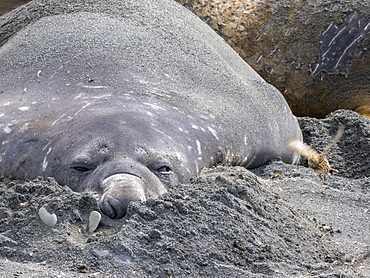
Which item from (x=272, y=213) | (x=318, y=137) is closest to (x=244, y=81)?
(x=318, y=137)

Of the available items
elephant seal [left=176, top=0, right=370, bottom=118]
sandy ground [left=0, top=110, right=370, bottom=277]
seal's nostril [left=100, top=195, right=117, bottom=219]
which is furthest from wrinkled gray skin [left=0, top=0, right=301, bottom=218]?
elephant seal [left=176, top=0, right=370, bottom=118]

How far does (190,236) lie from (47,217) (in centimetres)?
49

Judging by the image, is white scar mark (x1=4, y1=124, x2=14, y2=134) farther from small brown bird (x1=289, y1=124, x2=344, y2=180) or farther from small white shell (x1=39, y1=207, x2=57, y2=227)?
small brown bird (x1=289, y1=124, x2=344, y2=180)

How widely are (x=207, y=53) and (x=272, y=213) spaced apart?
177 centimetres

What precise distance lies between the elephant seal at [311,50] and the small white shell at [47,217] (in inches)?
151

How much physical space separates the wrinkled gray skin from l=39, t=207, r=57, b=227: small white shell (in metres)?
0.21

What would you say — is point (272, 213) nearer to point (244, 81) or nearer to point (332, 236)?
point (332, 236)

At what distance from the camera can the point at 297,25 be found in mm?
6172

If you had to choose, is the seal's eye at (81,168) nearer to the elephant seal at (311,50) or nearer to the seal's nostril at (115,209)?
the seal's nostril at (115,209)

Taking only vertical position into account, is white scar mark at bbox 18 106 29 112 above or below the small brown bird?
above

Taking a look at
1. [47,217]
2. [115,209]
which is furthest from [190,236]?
[47,217]

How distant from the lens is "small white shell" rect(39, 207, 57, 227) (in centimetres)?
246

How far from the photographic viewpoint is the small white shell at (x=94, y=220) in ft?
8.20

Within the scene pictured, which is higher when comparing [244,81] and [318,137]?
[244,81]
